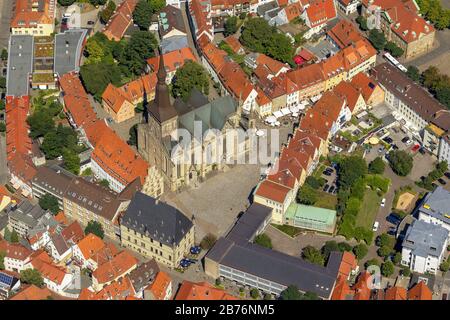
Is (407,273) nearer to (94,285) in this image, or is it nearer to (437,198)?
(437,198)

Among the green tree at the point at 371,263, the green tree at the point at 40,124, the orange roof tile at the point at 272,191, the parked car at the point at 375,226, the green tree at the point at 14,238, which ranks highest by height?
the green tree at the point at 40,124

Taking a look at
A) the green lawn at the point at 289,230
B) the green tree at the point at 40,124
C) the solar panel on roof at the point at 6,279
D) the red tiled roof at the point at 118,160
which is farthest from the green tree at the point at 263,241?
the green tree at the point at 40,124

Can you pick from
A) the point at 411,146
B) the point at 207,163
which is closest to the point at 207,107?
the point at 207,163

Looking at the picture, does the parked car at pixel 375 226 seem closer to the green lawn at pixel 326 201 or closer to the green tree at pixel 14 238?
the green lawn at pixel 326 201

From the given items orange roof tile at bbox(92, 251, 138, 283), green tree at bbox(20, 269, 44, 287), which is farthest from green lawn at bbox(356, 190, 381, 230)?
green tree at bbox(20, 269, 44, 287)

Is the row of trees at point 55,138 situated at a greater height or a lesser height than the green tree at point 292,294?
greater

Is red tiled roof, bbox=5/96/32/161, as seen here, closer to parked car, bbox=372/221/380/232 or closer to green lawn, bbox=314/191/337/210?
green lawn, bbox=314/191/337/210
